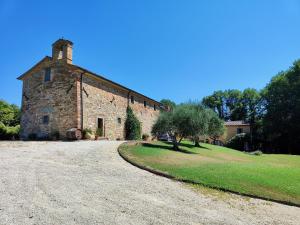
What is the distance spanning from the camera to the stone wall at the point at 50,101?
75.3 feet

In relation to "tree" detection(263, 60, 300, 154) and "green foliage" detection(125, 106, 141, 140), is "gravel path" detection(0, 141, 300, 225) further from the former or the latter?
"tree" detection(263, 60, 300, 154)

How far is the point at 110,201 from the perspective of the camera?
6.57 metres

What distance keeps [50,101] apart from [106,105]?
522 cm

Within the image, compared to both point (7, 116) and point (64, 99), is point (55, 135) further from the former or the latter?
point (7, 116)

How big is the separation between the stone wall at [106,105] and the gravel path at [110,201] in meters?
13.8

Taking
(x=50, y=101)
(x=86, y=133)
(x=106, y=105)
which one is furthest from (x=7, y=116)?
(x=86, y=133)

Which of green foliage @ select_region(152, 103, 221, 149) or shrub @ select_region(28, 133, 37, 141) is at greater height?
green foliage @ select_region(152, 103, 221, 149)

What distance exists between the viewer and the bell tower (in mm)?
23828

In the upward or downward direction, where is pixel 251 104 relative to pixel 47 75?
upward

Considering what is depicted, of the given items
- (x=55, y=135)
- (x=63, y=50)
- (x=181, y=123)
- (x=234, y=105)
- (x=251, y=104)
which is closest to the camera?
(x=181, y=123)

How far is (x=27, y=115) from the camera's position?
84.9 ft

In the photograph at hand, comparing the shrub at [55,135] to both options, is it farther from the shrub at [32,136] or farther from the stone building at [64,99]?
the shrub at [32,136]

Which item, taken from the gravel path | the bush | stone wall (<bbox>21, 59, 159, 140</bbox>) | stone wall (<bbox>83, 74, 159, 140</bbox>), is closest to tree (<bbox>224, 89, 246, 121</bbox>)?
the bush

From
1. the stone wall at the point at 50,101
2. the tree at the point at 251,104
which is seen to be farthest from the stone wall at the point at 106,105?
the tree at the point at 251,104
